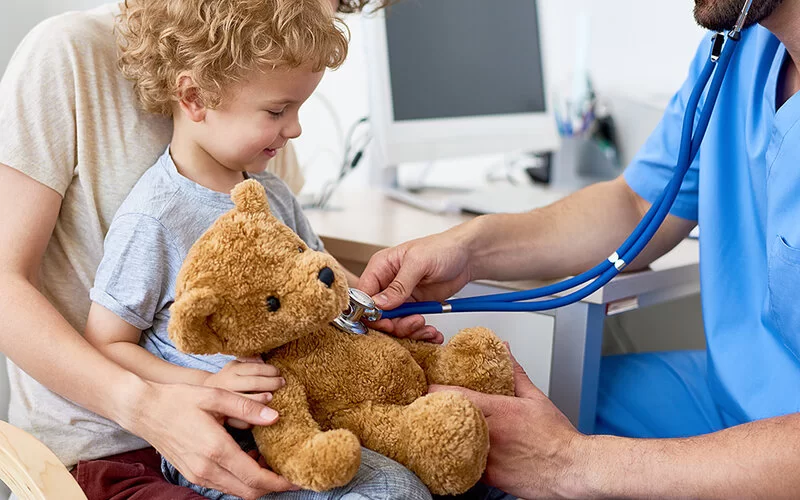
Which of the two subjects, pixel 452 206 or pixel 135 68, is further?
pixel 452 206

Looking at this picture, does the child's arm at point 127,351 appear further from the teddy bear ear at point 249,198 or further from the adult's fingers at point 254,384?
the teddy bear ear at point 249,198

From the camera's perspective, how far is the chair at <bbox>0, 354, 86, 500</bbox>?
0.71 meters

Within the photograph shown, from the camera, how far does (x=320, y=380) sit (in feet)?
2.56

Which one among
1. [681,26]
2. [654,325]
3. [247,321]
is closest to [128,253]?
[247,321]

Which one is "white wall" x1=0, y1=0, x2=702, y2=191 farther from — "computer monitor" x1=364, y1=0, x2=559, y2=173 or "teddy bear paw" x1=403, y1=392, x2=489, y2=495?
"teddy bear paw" x1=403, y1=392, x2=489, y2=495

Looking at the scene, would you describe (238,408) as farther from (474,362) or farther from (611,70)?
(611,70)

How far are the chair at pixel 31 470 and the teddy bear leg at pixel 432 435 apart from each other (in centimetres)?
25

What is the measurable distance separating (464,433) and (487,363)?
0.14 m

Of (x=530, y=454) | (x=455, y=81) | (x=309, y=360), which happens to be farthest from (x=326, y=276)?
(x=455, y=81)

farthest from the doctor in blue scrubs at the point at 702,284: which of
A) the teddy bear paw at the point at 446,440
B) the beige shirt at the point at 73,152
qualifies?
the beige shirt at the point at 73,152

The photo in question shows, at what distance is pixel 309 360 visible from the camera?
0.78 metres

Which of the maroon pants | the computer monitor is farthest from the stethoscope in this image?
the computer monitor

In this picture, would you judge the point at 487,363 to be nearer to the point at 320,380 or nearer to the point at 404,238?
the point at 320,380

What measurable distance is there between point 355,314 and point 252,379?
13 cm
